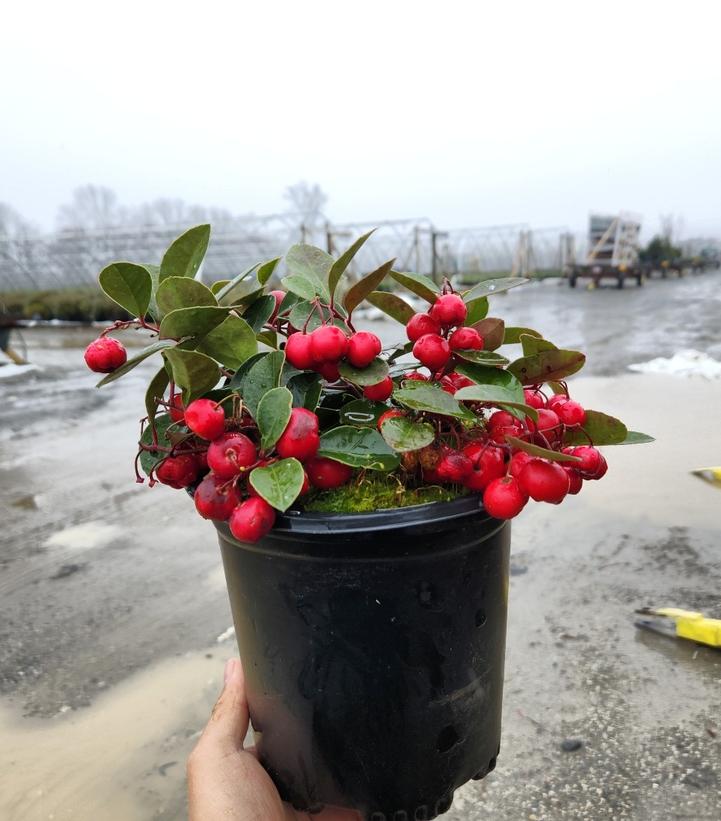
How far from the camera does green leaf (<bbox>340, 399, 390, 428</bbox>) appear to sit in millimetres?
830

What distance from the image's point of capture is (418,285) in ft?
2.91

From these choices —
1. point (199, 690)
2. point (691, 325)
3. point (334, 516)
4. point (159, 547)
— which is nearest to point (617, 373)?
point (691, 325)

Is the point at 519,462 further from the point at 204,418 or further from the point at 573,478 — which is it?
the point at 204,418

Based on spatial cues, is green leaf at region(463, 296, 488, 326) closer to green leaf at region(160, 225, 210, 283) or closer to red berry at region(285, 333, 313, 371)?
red berry at region(285, 333, 313, 371)

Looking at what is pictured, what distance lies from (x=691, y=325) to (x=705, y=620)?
299 inches

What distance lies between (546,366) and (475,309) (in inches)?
6.0

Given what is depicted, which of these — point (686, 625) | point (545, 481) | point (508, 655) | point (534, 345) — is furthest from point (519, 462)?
point (686, 625)

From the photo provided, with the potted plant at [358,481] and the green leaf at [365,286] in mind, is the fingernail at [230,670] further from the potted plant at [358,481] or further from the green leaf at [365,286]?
the green leaf at [365,286]

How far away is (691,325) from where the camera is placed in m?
8.63

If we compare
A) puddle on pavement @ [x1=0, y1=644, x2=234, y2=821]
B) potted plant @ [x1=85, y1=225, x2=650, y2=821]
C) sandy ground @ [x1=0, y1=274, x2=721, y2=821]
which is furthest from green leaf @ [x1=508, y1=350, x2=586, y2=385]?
puddle on pavement @ [x1=0, y1=644, x2=234, y2=821]

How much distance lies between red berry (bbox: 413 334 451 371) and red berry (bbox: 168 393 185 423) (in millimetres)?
292

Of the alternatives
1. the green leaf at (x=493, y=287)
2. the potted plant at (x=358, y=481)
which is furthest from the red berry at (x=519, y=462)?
→ the green leaf at (x=493, y=287)

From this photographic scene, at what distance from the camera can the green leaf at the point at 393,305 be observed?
0.88m

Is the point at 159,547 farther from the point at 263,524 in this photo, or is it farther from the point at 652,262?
the point at 652,262
